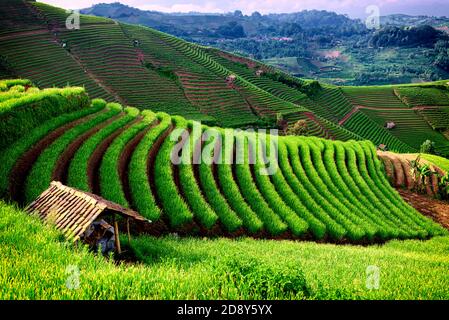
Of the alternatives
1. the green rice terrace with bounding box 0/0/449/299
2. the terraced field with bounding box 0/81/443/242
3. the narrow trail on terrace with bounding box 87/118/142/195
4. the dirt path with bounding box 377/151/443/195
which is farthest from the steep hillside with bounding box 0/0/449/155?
the narrow trail on terrace with bounding box 87/118/142/195

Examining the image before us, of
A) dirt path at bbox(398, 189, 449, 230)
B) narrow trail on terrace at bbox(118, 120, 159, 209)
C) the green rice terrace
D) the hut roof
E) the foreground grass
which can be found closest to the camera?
the foreground grass

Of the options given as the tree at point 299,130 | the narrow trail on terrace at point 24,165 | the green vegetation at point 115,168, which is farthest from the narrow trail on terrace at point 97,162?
the tree at point 299,130

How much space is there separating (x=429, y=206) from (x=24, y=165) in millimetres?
28581

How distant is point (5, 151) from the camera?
50.1ft

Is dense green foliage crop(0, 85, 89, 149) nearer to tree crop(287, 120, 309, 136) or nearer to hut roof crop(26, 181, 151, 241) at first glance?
hut roof crop(26, 181, 151, 241)

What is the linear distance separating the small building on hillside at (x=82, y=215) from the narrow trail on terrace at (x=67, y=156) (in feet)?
15.9

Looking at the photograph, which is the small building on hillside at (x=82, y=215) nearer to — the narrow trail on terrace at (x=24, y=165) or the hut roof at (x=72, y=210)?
the hut roof at (x=72, y=210)

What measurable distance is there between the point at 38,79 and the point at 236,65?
55.5 meters

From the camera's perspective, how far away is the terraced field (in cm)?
1530

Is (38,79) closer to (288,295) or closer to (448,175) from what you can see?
(448,175)

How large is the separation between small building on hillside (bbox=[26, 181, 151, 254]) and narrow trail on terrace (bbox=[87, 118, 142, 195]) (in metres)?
4.98

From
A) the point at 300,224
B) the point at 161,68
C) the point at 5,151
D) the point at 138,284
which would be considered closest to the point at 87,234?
the point at 138,284

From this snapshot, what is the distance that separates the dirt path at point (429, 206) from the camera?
26.8 meters
